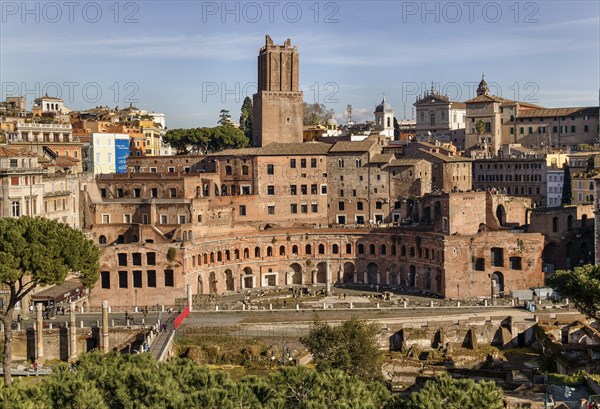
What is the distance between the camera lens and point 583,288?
154 ft

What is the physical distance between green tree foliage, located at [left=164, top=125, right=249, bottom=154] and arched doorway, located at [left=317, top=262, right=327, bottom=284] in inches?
1013

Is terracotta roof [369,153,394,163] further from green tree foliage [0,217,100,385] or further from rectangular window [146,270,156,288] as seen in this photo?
green tree foliage [0,217,100,385]

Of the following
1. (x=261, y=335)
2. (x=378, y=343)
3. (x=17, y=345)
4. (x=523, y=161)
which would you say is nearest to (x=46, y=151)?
(x=17, y=345)

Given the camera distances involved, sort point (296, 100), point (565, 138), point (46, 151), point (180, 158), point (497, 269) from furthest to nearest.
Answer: point (565, 138) → point (296, 100) → point (180, 158) → point (46, 151) → point (497, 269)

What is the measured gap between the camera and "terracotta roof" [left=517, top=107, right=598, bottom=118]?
99.1 m

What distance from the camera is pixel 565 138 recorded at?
100062 millimetres

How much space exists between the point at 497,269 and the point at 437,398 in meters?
40.1

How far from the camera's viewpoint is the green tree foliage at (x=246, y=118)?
115562mm

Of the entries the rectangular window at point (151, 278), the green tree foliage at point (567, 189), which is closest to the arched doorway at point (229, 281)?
the rectangular window at point (151, 278)

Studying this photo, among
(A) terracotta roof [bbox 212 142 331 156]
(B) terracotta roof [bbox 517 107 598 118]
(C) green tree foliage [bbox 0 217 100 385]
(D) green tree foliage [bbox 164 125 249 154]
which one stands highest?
(B) terracotta roof [bbox 517 107 598 118]

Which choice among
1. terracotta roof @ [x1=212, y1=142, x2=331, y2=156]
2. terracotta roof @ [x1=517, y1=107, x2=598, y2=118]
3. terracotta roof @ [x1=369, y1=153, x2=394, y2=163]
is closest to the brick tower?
terracotta roof @ [x1=212, y1=142, x2=331, y2=156]

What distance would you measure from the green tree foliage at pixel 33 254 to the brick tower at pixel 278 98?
3934 cm

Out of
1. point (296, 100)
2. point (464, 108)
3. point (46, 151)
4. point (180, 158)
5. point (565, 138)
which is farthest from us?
point (464, 108)

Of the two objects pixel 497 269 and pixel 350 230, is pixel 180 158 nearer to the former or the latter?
pixel 350 230
